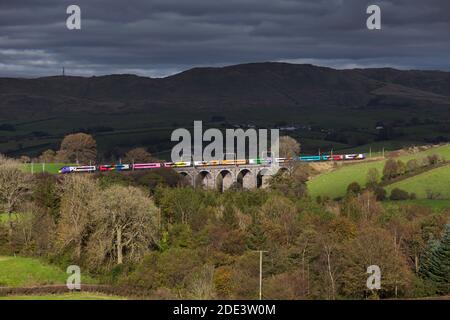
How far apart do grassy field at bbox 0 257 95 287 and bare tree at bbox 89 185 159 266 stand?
12.4 ft

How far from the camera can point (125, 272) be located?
69438 mm

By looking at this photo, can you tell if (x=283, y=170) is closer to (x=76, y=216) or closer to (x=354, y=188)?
(x=354, y=188)

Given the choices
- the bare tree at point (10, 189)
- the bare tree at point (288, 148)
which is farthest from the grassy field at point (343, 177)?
the bare tree at point (10, 189)

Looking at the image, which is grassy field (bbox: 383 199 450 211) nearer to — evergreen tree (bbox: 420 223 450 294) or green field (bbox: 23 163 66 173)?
evergreen tree (bbox: 420 223 450 294)

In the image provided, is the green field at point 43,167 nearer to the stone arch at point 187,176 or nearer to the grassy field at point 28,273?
the stone arch at point 187,176

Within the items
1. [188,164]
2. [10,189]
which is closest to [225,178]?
[188,164]

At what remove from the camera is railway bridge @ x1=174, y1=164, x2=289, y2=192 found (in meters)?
161

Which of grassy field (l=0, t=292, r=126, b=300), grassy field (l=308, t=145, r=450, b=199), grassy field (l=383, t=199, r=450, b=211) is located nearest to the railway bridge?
grassy field (l=308, t=145, r=450, b=199)

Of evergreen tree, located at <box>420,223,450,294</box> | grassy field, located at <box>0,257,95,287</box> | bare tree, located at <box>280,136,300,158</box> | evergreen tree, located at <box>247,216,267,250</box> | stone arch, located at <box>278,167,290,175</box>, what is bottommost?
grassy field, located at <box>0,257,95,287</box>

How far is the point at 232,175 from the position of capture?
170 m

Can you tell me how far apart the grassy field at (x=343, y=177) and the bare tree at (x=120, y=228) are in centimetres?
5832

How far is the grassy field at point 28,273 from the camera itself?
220 feet

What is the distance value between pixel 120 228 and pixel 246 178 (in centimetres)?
9895
